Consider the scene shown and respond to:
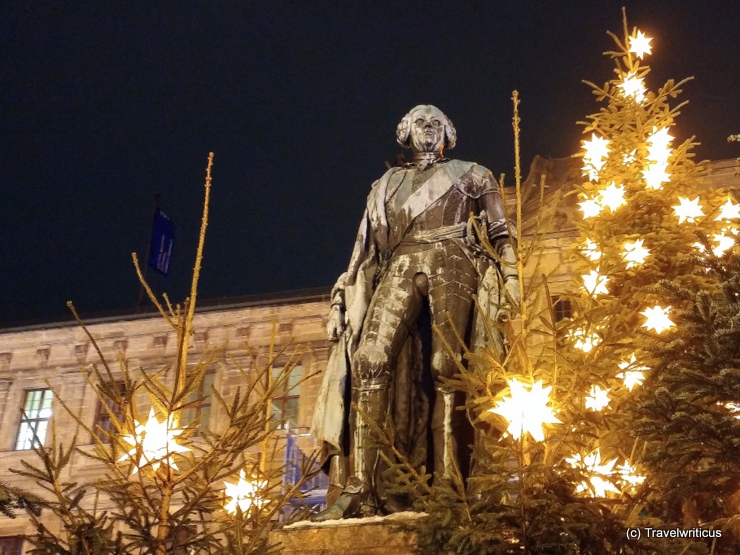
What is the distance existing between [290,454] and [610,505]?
14.9 meters

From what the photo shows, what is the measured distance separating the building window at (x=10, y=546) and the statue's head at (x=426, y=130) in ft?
65.6

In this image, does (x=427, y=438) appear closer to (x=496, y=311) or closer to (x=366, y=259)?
(x=496, y=311)

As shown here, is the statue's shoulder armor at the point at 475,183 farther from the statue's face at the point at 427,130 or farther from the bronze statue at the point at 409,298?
the statue's face at the point at 427,130

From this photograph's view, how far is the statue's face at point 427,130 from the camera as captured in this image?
18.8ft

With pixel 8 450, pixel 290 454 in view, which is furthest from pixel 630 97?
pixel 8 450

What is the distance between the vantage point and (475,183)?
217 inches

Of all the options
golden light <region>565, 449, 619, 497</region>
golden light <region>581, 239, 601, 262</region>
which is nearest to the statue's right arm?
golden light <region>565, 449, 619, 497</region>

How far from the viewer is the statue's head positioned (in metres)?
5.74

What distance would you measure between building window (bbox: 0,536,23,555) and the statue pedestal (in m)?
20.0

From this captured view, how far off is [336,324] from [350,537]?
1600 millimetres

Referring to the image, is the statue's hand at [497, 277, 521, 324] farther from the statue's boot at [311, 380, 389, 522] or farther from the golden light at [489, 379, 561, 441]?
the statue's boot at [311, 380, 389, 522]

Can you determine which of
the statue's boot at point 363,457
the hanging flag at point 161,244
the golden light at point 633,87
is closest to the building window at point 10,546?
the hanging flag at point 161,244

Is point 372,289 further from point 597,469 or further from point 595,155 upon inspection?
point 595,155

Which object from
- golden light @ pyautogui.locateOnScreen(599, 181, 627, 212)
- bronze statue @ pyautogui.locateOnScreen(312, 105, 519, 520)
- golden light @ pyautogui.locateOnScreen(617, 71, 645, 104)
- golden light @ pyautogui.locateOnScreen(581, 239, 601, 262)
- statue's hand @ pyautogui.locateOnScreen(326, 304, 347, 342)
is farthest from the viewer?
golden light @ pyautogui.locateOnScreen(617, 71, 645, 104)
